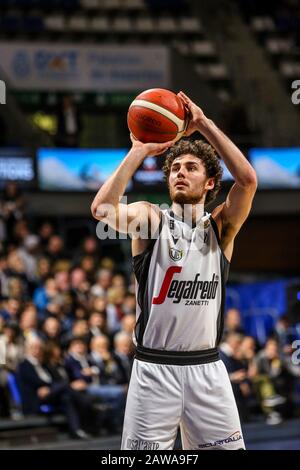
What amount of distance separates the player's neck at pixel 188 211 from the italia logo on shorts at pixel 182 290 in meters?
0.27

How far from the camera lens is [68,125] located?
15.5 meters

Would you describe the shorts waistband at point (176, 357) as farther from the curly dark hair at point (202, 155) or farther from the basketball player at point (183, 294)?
the curly dark hair at point (202, 155)

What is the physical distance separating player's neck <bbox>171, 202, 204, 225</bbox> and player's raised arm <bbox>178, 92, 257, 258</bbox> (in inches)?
4.4

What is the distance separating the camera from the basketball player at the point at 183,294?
4.29 meters

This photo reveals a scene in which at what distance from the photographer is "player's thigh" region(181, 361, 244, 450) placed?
14.1 ft

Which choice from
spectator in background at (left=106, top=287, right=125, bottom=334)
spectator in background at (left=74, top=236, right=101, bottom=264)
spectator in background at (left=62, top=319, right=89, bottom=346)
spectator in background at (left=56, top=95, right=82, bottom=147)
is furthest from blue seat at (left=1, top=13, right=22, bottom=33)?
spectator in background at (left=62, top=319, right=89, bottom=346)

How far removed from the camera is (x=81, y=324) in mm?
10086

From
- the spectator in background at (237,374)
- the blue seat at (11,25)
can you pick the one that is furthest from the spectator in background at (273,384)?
the blue seat at (11,25)

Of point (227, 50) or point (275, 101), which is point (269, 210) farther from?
point (227, 50)

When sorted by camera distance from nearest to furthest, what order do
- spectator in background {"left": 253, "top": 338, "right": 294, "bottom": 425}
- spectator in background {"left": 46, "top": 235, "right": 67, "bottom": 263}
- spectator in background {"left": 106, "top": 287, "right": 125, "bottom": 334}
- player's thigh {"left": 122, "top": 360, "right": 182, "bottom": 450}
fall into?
1. player's thigh {"left": 122, "top": 360, "right": 182, "bottom": 450}
2. spectator in background {"left": 253, "top": 338, "right": 294, "bottom": 425}
3. spectator in background {"left": 106, "top": 287, "right": 125, "bottom": 334}
4. spectator in background {"left": 46, "top": 235, "right": 67, "bottom": 263}

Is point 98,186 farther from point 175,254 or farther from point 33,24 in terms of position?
point 175,254

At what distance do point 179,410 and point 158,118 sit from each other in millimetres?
1366

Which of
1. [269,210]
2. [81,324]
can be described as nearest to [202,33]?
[269,210]

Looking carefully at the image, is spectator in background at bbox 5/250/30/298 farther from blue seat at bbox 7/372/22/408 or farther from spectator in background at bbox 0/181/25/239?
blue seat at bbox 7/372/22/408
